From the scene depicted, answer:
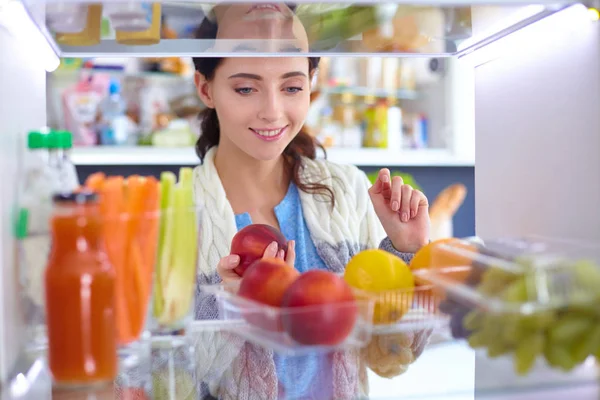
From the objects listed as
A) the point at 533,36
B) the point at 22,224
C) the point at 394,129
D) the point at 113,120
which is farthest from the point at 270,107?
the point at 394,129

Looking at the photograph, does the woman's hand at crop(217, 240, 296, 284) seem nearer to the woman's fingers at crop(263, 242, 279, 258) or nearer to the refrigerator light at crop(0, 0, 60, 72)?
the woman's fingers at crop(263, 242, 279, 258)

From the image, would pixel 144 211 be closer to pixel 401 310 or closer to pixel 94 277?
pixel 94 277

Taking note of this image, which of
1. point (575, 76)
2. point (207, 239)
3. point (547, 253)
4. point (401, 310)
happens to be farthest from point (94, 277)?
point (207, 239)

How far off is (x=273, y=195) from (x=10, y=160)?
1164 millimetres

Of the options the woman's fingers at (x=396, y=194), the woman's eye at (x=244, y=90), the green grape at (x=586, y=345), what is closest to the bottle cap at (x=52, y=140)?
the green grape at (x=586, y=345)

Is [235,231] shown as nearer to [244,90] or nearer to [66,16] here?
[244,90]

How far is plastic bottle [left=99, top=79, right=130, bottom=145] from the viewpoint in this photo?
12.3 feet

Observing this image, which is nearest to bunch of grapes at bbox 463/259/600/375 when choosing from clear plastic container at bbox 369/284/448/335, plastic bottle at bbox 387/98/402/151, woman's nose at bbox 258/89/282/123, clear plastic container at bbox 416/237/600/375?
clear plastic container at bbox 416/237/600/375

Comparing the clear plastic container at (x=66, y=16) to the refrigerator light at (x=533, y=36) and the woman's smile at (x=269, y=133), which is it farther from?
the woman's smile at (x=269, y=133)

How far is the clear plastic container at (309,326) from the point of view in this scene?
83 centimetres

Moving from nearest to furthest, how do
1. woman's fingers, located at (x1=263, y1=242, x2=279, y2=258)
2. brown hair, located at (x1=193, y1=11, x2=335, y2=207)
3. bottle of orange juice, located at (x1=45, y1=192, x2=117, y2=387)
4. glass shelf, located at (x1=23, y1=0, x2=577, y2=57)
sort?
bottle of orange juice, located at (x1=45, y1=192, x2=117, y2=387), glass shelf, located at (x1=23, y1=0, x2=577, y2=57), woman's fingers, located at (x1=263, y1=242, x2=279, y2=258), brown hair, located at (x1=193, y1=11, x2=335, y2=207)

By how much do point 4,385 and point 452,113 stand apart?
3779mm

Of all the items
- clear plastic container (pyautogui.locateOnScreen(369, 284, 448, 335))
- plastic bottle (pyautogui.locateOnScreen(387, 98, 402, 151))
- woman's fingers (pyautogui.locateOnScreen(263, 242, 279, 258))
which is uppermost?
plastic bottle (pyautogui.locateOnScreen(387, 98, 402, 151))

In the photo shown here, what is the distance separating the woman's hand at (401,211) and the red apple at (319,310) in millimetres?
579
